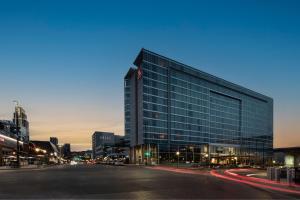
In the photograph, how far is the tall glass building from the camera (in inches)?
4503

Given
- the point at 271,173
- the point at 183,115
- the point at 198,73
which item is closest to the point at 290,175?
the point at 271,173

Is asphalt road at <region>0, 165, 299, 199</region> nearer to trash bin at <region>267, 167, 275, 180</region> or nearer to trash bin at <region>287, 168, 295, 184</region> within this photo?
trash bin at <region>287, 168, 295, 184</region>

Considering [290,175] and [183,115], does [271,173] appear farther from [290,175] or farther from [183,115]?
[183,115]

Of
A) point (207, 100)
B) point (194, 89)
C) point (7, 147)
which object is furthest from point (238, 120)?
point (7, 147)

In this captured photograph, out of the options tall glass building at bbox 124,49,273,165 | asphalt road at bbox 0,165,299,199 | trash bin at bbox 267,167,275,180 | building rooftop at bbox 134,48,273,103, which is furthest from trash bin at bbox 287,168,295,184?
building rooftop at bbox 134,48,273,103

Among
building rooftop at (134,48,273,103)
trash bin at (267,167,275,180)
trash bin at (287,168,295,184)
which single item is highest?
building rooftop at (134,48,273,103)

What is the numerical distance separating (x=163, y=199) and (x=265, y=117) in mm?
182413

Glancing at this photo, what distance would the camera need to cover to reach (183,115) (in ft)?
412

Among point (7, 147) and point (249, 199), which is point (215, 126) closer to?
point (7, 147)

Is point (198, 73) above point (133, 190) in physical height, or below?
above

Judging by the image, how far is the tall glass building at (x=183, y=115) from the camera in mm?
114375

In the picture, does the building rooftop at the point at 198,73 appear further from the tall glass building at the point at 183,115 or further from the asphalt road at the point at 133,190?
the asphalt road at the point at 133,190

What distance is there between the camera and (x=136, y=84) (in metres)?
123

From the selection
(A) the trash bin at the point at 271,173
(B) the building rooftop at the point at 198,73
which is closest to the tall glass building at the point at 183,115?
(B) the building rooftop at the point at 198,73
